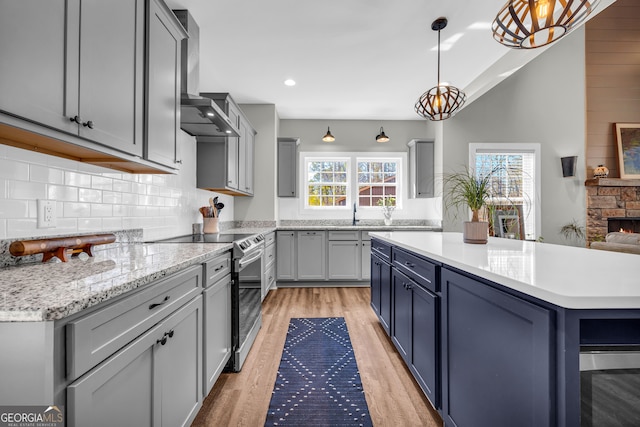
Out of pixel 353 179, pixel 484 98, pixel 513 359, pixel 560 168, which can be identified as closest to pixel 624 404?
pixel 513 359

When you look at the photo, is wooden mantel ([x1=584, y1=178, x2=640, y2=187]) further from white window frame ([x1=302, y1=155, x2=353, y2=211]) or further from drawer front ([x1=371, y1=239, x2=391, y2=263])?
drawer front ([x1=371, y1=239, x2=391, y2=263])

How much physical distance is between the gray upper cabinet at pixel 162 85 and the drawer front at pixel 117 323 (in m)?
0.85

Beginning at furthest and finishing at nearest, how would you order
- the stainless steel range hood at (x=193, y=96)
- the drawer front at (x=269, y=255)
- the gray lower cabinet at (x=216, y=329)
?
the drawer front at (x=269, y=255) → the stainless steel range hood at (x=193, y=96) → the gray lower cabinet at (x=216, y=329)

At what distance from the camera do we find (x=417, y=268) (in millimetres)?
1746

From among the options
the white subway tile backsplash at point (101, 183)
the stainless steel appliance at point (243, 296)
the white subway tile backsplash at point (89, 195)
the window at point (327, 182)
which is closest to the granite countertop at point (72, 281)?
the white subway tile backsplash at point (89, 195)

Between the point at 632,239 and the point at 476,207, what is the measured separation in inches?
59.1

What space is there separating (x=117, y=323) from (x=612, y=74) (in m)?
7.74

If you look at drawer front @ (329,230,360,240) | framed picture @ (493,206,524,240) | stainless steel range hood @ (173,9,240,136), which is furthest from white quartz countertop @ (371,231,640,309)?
framed picture @ (493,206,524,240)

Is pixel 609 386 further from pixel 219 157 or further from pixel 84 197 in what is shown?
pixel 219 157

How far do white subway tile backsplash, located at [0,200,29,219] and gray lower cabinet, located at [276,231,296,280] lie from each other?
322cm

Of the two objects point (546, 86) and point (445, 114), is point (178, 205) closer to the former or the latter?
point (445, 114)

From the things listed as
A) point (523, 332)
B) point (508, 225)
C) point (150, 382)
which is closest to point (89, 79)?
point (150, 382)

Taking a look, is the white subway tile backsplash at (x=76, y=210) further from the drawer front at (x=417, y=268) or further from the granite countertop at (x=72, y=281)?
the drawer front at (x=417, y=268)

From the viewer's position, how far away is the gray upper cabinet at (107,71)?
1.09 m
